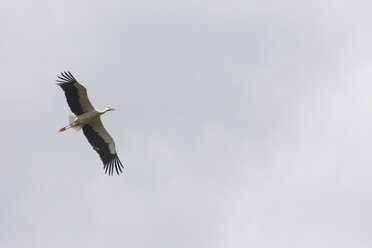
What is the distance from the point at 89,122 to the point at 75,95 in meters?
1.93

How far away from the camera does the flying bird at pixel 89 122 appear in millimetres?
50469

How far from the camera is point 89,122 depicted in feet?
171

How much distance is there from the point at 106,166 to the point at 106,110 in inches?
98.1

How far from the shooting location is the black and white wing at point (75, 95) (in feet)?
165

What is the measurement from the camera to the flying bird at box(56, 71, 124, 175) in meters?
50.5

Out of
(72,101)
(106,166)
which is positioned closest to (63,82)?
(72,101)

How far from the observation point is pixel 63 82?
50188mm

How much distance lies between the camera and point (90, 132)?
5272 centimetres

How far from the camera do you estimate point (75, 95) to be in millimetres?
50781

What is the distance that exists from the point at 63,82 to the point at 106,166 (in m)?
4.86

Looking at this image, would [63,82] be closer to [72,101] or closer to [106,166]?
[72,101]

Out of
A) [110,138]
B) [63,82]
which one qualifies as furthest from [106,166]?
[63,82]

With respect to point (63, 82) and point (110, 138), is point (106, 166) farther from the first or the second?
point (63, 82)

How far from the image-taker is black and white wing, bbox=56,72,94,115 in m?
50.2
